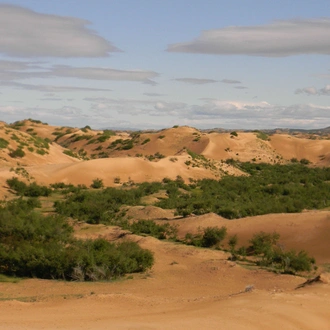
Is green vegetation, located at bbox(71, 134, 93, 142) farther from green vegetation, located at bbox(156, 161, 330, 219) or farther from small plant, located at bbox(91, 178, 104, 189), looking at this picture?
small plant, located at bbox(91, 178, 104, 189)

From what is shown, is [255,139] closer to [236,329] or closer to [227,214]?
[227,214]

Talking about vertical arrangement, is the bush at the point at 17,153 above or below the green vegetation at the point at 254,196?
above

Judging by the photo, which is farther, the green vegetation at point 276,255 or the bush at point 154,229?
the bush at point 154,229

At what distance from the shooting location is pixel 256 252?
2414 centimetres

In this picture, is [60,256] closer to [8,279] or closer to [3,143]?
[8,279]

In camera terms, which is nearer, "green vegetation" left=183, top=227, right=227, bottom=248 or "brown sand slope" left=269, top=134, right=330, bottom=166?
"green vegetation" left=183, top=227, right=227, bottom=248

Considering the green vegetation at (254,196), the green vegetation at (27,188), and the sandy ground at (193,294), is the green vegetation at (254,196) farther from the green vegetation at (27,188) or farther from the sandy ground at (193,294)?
the green vegetation at (27,188)

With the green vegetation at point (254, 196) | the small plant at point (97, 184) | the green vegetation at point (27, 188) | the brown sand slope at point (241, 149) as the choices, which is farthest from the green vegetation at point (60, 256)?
the brown sand slope at point (241, 149)

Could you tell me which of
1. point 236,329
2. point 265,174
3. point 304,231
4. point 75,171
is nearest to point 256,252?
point 304,231

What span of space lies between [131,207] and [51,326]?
24770 millimetres

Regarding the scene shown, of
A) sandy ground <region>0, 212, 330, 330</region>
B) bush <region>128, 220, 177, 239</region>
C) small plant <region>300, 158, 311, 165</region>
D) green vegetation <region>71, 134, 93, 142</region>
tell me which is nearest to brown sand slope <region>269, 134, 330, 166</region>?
small plant <region>300, 158, 311, 165</region>

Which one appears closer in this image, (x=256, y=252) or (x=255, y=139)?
(x=256, y=252)

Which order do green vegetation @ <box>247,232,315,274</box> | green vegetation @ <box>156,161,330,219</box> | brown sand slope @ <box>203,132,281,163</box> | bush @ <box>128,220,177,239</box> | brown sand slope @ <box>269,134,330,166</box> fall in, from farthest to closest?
brown sand slope @ <box>269,134,330,166</box>
brown sand slope @ <box>203,132,281,163</box>
green vegetation @ <box>156,161,330,219</box>
bush @ <box>128,220,177,239</box>
green vegetation @ <box>247,232,315,274</box>

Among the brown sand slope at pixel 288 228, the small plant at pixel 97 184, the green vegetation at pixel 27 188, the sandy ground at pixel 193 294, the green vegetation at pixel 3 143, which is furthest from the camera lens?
the green vegetation at pixel 3 143
